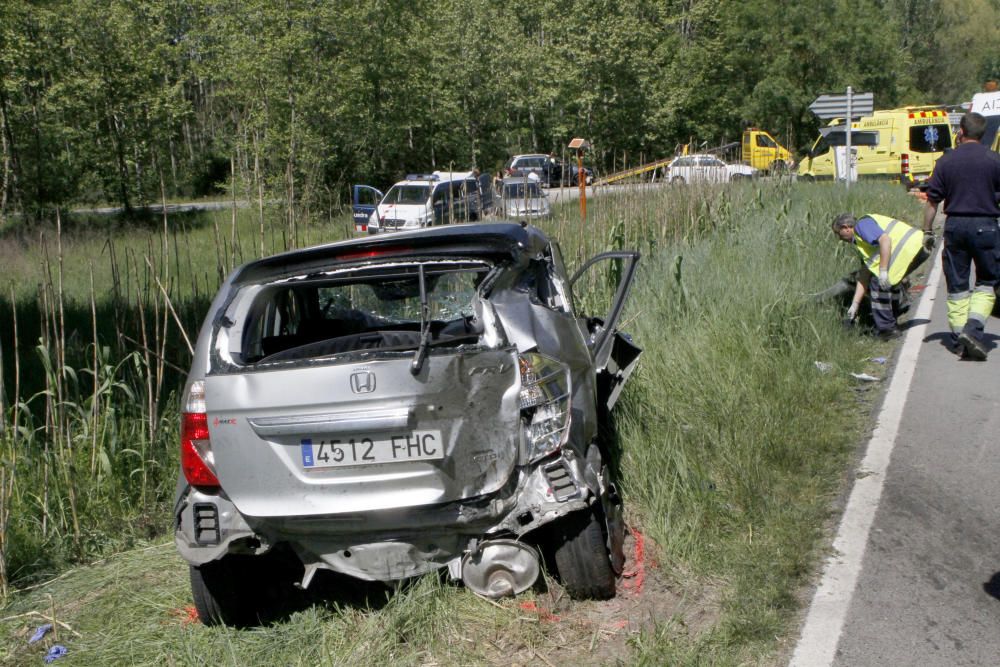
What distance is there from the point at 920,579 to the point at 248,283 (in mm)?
3170

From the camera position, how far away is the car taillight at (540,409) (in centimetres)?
369

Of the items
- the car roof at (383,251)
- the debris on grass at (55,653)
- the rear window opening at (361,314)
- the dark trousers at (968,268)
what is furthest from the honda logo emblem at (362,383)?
the dark trousers at (968,268)

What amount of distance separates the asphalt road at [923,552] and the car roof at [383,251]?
1.99 m

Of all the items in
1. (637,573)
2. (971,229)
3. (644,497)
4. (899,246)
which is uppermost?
(971,229)

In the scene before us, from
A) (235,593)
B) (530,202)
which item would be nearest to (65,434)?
(235,593)

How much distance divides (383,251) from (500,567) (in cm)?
138

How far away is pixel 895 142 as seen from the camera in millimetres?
29734

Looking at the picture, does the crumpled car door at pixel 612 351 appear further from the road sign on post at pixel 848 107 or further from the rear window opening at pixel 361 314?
the road sign on post at pixel 848 107

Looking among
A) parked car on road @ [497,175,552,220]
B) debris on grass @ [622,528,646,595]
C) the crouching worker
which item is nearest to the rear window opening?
debris on grass @ [622,528,646,595]

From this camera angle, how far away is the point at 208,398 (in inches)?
146

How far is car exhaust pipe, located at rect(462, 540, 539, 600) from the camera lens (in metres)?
3.83

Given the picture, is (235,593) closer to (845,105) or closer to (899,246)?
(899,246)

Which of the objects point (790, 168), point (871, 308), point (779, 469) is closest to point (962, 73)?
point (790, 168)

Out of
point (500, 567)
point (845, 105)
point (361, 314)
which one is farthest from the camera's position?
point (845, 105)
